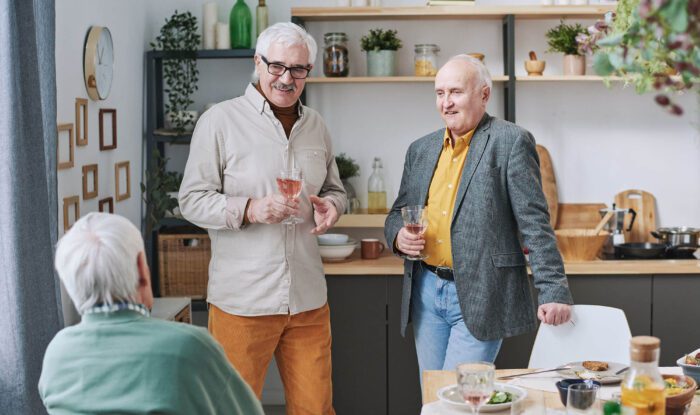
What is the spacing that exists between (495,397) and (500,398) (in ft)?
0.04

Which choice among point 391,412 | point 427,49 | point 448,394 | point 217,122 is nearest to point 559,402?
point 448,394

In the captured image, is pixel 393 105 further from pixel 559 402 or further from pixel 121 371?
pixel 121 371

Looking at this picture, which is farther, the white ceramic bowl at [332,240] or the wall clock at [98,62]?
the white ceramic bowl at [332,240]

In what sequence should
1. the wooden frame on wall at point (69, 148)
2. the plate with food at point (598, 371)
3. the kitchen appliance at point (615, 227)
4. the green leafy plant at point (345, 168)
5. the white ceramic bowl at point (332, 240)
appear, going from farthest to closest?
the green leafy plant at point (345, 168), the kitchen appliance at point (615, 227), the white ceramic bowl at point (332, 240), the wooden frame on wall at point (69, 148), the plate with food at point (598, 371)

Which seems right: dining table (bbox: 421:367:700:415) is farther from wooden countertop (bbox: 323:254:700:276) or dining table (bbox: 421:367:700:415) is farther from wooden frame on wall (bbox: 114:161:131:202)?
wooden frame on wall (bbox: 114:161:131:202)

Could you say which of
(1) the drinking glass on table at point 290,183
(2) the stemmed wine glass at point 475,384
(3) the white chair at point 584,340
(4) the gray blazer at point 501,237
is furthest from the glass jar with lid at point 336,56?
(2) the stemmed wine glass at point 475,384

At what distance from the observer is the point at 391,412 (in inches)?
158

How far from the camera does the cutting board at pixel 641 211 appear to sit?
4469mm

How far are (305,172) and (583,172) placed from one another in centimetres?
207

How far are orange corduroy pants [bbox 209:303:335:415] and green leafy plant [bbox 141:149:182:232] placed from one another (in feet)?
3.75

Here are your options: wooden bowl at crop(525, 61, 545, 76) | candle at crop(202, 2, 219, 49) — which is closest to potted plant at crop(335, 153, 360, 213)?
candle at crop(202, 2, 219, 49)

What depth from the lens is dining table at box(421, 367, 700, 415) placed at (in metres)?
2.09

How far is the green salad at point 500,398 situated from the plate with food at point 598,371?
25 centimetres

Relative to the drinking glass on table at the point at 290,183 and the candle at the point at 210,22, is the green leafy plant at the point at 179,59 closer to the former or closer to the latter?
the candle at the point at 210,22
